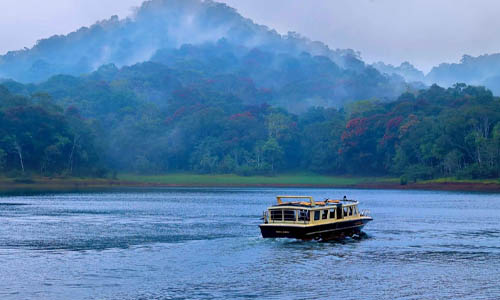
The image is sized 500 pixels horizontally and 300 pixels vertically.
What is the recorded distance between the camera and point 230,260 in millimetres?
45781

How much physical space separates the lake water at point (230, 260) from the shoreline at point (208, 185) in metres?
71.5

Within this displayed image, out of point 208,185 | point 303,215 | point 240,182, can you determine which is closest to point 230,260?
point 303,215

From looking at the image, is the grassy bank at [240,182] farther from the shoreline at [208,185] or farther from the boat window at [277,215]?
the boat window at [277,215]

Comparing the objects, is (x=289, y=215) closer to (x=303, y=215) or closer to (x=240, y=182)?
(x=303, y=215)

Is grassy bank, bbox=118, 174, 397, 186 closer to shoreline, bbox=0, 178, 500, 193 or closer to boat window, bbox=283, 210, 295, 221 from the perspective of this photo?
shoreline, bbox=0, 178, 500, 193

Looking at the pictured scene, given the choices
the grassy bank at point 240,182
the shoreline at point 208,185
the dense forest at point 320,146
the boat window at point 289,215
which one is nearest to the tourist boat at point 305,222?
the boat window at point 289,215

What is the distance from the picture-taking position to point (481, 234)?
2459 inches

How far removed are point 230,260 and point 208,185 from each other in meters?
131

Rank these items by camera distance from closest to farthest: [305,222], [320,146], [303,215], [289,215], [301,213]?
[305,222] → [289,215] → [303,215] → [301,213] → [320,146]

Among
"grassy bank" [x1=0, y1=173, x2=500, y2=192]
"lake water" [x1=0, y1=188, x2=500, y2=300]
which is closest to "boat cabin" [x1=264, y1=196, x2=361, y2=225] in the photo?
"lake water" [x1=0, y1=188, x2=500, y2=300]

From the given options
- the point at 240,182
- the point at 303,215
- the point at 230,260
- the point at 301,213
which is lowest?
the point at 230,260

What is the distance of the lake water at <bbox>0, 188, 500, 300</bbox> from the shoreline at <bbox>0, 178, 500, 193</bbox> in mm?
71543

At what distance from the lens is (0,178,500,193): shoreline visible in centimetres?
14538

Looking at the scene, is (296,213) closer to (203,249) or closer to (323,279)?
(203,249)
